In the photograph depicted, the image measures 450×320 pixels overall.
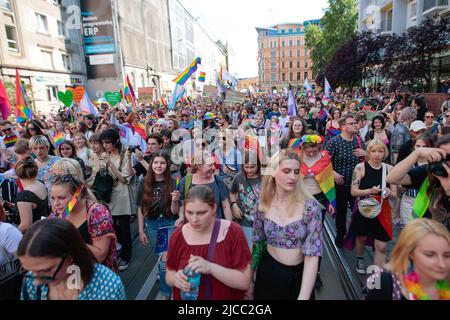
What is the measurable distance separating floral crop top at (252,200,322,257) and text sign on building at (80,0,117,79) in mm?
36370

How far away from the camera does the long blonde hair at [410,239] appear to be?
164 centimetres

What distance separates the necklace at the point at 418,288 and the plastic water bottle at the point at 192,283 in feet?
3.93

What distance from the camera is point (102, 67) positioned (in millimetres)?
34375

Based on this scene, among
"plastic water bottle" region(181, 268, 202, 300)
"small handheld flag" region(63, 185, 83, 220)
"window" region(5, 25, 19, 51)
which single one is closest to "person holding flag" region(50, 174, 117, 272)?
"small handheld flag" region(63, 185, 83, 220)

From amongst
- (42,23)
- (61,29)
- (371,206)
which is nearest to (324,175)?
(371,206)

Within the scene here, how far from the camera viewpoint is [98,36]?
33781 mm

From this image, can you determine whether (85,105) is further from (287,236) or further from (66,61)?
(66,61)

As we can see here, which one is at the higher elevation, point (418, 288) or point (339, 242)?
point (418, 288)

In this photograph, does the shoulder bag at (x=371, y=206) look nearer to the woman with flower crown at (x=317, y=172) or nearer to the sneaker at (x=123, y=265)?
the woman with flower crown at (x=317, y=172)

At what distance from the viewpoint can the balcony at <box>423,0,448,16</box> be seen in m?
17.1

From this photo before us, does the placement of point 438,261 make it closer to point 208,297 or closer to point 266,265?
point 266,265

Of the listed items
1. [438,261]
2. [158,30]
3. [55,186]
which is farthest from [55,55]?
[438,261]

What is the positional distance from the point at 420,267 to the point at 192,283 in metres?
1.30

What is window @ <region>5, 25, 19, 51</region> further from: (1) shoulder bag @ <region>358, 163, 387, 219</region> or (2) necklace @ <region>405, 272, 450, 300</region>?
(2) necklace @ <region>405, 272, 450, 300</region>
